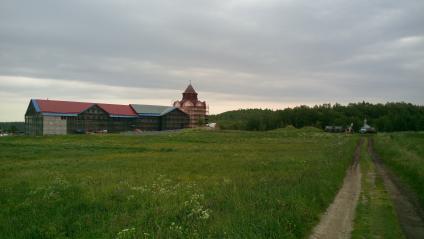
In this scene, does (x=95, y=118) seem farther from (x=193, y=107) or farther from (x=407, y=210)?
(x=407, y=210)

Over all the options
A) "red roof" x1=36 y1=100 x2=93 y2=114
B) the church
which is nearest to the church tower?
the church

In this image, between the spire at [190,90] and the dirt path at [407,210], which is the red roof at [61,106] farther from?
the dirt path at [407,210]

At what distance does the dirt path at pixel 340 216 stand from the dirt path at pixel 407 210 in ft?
4.48

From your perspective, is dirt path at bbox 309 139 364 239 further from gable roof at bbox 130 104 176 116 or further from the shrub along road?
gable roof at bbox 130 104 176 116

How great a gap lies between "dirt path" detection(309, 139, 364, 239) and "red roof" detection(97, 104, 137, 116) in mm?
92242

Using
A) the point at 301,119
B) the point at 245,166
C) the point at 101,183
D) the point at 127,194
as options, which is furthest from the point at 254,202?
the point at 301,119

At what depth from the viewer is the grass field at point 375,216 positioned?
1075cm

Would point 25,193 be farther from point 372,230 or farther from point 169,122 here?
point 169,122

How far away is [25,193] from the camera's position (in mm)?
15656

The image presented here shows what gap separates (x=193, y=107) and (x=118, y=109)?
22.7 meters

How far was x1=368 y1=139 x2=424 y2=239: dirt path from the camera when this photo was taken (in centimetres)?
1108

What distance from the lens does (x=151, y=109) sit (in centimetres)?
11419

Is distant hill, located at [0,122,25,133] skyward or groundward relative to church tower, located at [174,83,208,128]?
groundward

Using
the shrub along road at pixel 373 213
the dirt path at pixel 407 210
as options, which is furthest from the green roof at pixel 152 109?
the dirt path at pixel 407 210
